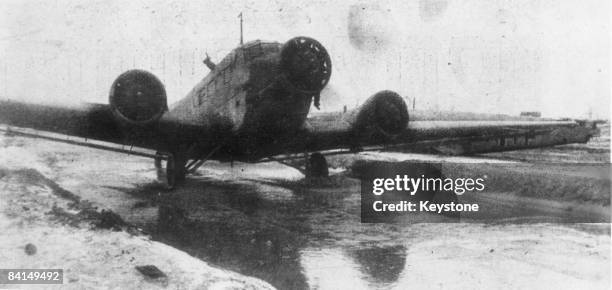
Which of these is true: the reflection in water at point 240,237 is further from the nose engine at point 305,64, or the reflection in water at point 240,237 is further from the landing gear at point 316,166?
the landing gear at point 316,166

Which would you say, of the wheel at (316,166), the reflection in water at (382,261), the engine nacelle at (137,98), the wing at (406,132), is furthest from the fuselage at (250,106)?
the reflection in water at (382,261)

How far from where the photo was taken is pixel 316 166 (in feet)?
44.9

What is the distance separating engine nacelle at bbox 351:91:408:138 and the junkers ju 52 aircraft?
2 cm

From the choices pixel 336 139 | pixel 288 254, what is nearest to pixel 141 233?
pixel 288 254

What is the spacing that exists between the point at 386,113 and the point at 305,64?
2.44 metres

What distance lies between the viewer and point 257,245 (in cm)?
688

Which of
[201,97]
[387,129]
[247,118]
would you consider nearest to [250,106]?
[247,118]

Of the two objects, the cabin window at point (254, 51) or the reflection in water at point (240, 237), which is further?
the cabin window at point (254, 51)

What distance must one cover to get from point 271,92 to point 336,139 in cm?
252

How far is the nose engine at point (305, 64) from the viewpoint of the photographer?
8.41m

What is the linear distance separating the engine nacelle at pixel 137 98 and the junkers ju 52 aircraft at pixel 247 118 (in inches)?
0.6

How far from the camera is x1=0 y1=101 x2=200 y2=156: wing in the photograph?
848 cm

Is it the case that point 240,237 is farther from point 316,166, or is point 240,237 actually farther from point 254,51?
point 316,166

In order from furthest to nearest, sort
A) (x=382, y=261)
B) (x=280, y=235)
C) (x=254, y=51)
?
(x=254, y=51)
(x=280, y=235)
(x=382, y=261)
